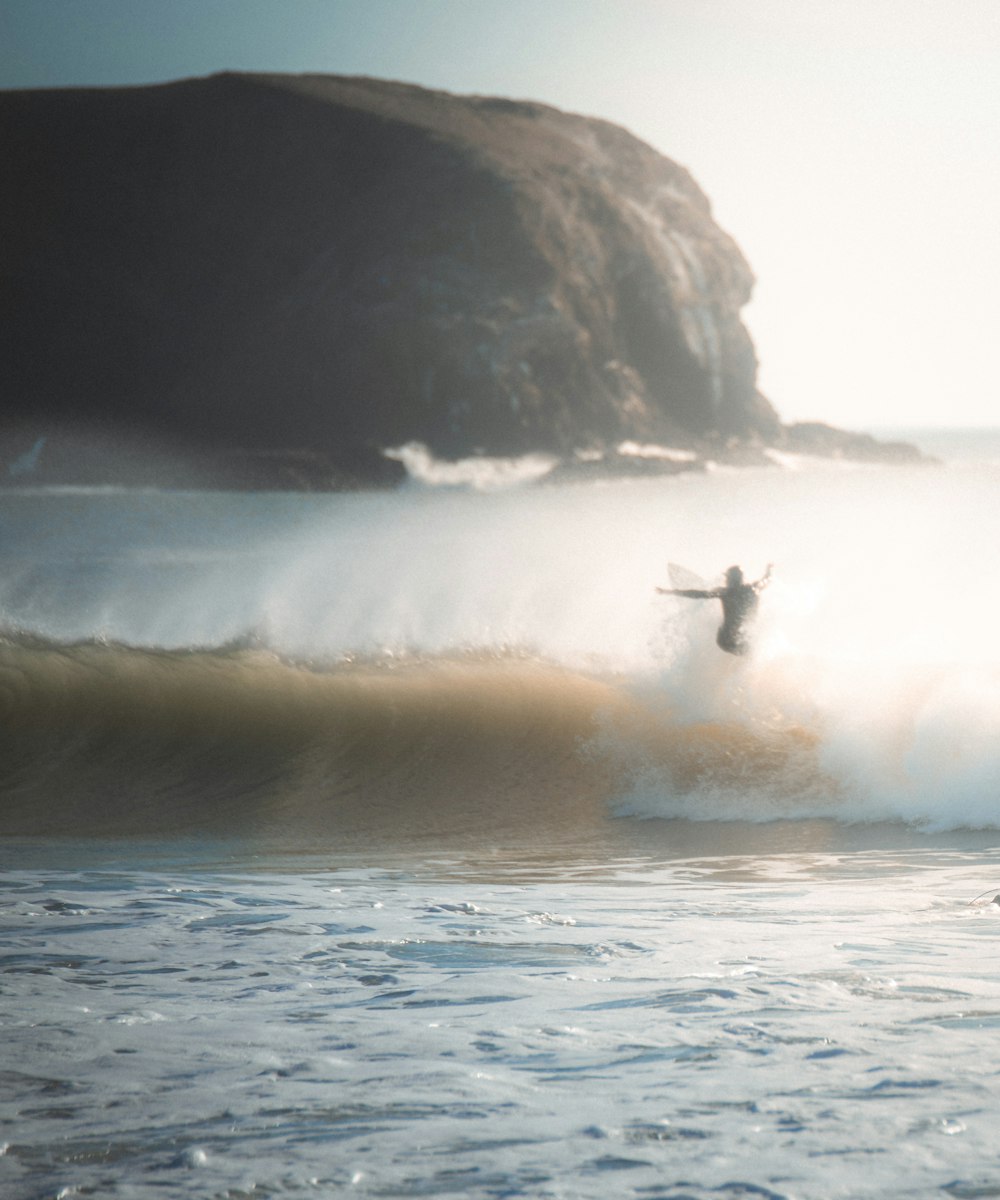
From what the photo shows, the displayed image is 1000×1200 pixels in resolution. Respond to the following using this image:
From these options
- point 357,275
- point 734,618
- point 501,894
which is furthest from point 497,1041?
point 357,275

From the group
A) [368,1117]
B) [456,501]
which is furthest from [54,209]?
[368,1117]

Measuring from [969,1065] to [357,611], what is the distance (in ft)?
39.4

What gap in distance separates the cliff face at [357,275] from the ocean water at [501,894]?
5019cm

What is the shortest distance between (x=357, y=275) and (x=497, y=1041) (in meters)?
78.5

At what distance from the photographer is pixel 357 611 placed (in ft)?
50.1

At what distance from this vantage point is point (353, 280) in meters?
78.9

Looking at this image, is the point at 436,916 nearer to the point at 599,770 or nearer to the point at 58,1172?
the point at 58,1172

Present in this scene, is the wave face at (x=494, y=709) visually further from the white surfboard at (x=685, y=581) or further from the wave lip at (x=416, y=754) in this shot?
the white surfboard at (x=685, y=581)

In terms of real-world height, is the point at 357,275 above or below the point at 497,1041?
above

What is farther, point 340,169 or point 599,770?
point 340,169

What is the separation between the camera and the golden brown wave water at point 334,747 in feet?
30.1

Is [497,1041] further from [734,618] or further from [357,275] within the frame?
[357,275]

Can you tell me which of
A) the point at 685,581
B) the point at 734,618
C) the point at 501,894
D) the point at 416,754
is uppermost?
the point at 685,581

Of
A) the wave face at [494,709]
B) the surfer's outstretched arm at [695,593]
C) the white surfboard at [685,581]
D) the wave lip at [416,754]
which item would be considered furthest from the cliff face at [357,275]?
the surfer's outstretched arm at [695,593]
